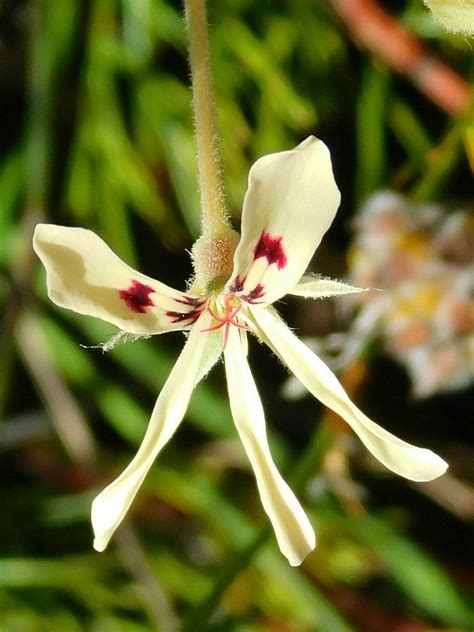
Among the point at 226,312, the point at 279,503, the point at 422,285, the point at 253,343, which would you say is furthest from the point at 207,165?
the point at 253,343

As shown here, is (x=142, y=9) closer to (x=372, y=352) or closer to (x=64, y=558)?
(x=372, y=352)

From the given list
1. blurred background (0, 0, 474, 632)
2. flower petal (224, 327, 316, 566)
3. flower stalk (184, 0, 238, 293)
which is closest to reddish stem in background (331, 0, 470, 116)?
blurred background (0, 0, 474, 632)

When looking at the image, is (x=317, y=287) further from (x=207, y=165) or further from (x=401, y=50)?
(x=401, y=50)

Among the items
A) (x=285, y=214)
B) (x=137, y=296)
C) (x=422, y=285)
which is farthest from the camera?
(x=422, y=285)

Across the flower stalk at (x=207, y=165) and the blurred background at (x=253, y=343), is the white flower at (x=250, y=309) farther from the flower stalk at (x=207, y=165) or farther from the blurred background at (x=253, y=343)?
the blurred background at (x=253, y=343)

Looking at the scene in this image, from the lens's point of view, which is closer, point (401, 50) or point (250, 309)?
point (250, 309)

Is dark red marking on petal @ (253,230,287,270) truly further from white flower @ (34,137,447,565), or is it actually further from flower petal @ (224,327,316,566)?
flower petal @ (224,327,316,566)
